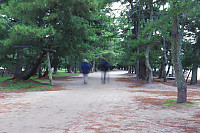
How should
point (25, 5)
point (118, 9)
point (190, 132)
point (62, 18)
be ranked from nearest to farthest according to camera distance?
Result: point (190, 132) < point (25, 5) < point (62, 18) < point (118, 9)

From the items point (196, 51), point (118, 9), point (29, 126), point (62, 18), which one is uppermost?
point (118, 9)

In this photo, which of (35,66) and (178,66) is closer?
(178,66)

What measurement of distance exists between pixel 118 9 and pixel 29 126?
698 inches

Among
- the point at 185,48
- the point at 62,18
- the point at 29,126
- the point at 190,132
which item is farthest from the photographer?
the point at 185,48

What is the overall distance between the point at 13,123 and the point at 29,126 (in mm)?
590

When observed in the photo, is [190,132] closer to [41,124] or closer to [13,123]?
[41,124]

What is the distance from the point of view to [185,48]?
933 inches

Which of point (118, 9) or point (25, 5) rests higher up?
point (118, 9)

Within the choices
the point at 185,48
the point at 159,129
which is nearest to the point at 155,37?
the point at 185,48

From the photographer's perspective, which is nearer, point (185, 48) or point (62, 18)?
point (62, 18)

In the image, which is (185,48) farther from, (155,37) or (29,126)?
(29,126)

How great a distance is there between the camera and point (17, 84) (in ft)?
55.7

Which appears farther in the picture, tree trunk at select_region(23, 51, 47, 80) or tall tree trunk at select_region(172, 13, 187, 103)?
tree trunk at select_region(23, 51, 47, 80)

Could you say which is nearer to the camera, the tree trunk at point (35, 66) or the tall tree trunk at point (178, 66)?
the tall tree trunk at point (178, 66)
